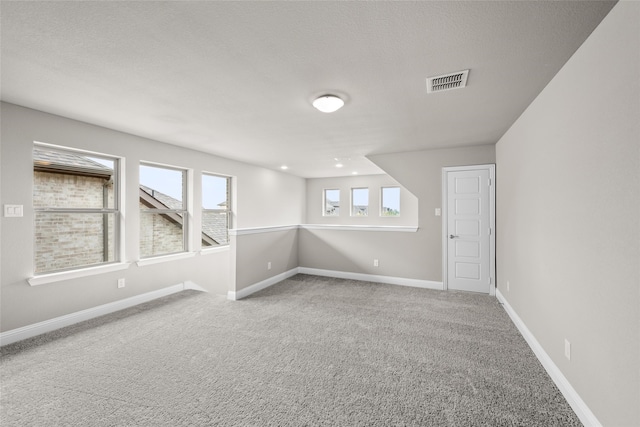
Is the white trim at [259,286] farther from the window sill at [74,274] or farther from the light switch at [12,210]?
the light switch at [12,210]

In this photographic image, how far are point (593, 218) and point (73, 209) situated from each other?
4897mm

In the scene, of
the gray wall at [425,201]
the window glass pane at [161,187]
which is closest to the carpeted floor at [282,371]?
the gray wall at [425,201]

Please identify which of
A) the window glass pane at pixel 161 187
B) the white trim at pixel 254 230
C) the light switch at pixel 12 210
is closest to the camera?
the light switch at pixel 12 210

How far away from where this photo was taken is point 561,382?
197 cm

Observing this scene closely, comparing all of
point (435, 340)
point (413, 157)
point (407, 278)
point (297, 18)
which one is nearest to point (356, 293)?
point (407, 278)

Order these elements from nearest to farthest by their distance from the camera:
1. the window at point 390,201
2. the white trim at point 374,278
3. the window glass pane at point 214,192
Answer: the white trim at point 374,278, the window glass pane at point 214,192, the window at point 390,201

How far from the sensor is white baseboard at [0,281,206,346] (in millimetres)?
2730

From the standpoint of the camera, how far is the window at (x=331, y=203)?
842cm

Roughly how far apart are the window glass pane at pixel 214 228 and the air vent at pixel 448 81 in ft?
14.4

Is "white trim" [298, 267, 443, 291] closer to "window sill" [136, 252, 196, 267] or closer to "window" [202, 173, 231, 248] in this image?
"window" [202, 173, 231, 248]

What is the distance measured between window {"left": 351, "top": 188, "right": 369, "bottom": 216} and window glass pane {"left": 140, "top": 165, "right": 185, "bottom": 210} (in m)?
4.85

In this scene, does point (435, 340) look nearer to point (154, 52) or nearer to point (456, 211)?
point (456, 211)

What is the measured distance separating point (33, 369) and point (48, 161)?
220cm

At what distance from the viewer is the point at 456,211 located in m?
4.43
